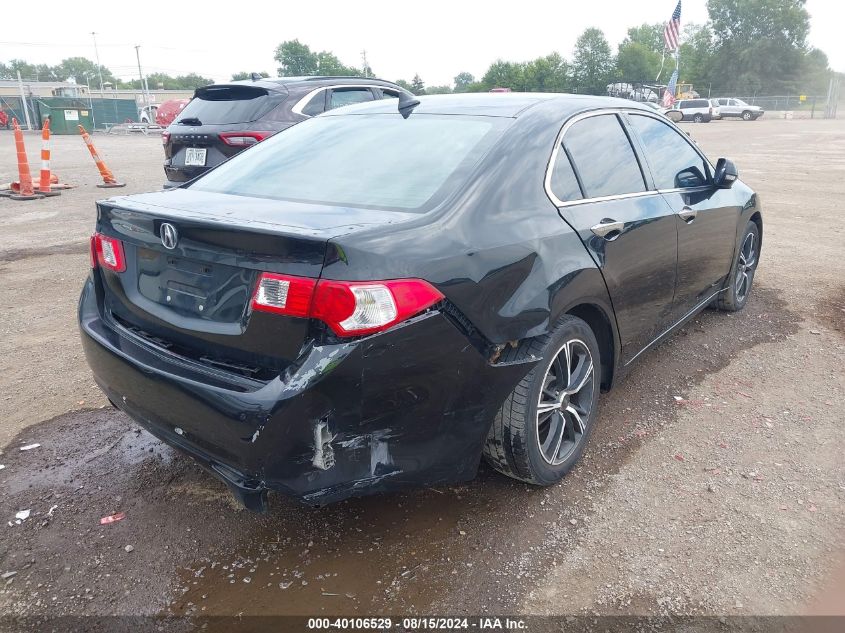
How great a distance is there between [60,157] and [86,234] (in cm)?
1339

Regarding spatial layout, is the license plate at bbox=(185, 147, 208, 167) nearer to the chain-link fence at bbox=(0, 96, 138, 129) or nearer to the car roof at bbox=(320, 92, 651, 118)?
the car roof at bbox=(320, 92, 651, 118)

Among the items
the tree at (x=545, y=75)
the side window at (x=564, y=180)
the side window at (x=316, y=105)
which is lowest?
the side window at (x=564, y=180)

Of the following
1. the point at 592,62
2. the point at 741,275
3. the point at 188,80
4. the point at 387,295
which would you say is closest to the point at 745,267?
the point at 741,275

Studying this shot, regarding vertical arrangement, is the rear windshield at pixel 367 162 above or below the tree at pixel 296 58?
below

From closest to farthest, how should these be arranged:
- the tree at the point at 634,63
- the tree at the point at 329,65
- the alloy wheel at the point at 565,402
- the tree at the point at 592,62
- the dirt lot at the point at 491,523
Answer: the dirt lot at the point at 491,523
the alloy wheel at the point at 565,402
the tree at the point at 592,62
the tree at the point at 634,63
the tree at the point at 329,65

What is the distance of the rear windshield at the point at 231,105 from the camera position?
7.09 meters

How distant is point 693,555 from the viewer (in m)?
2.46

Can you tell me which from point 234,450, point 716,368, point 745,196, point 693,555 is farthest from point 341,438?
point 745,196

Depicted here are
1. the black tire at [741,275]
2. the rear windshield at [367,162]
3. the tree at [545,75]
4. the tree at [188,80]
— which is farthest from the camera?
the tree at [188,80]

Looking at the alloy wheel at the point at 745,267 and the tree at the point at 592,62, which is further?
the tree at the point at 592,62

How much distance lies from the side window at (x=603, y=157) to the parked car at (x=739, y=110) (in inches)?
1941

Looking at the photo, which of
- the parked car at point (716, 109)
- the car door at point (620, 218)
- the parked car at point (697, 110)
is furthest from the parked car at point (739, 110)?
the car door at point (620, 218)

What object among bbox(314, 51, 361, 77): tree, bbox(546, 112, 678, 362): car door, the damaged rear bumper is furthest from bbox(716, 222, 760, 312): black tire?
bbox(314, 51, 361, 77): tree

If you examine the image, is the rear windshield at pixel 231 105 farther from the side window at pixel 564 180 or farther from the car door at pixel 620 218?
the side window at pixel 564 180
